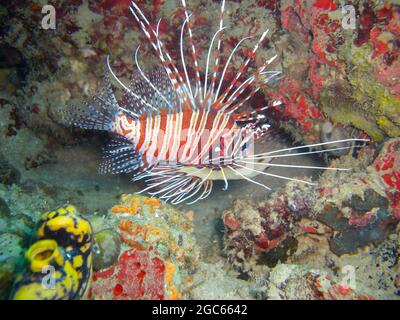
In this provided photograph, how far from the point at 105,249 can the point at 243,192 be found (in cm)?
270

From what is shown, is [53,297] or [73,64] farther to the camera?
[73,64]

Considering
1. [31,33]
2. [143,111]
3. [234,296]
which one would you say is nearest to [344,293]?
[234,296]

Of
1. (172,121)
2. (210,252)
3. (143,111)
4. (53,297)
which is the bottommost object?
(53,297)

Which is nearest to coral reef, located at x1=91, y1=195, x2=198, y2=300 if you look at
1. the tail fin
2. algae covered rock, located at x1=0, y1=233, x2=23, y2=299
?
algae covered rock, located at x1=0, y1=233, x2=23, y2=299

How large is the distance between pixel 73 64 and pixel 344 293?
4382 millimetres

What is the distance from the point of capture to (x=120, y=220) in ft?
Answer: 9.84

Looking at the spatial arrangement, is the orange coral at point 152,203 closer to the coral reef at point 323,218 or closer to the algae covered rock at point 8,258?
the coral reef at point 323,218

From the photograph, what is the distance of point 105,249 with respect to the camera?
2.44 m

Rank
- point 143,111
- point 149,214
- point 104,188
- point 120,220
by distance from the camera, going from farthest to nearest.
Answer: point 104,188
point 143,111
point 149,214
point 120,220

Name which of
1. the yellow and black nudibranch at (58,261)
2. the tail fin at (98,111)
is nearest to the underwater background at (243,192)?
the yellow and black nudibranch at (58,261)

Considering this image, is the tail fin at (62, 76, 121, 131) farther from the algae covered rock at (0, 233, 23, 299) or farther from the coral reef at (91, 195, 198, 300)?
the algae covered rock at (0, 233, 23, 299)

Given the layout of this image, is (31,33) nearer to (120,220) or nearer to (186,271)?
(120,220)

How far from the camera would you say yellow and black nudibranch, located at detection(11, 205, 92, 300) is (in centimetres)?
178

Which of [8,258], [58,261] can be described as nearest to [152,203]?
[8,258]
